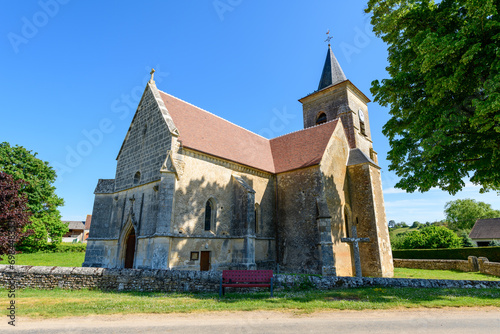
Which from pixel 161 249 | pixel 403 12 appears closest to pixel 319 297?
pixel 161 249

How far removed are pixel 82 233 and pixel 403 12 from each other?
7547 centimetres

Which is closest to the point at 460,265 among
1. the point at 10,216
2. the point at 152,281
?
the point at 152,281

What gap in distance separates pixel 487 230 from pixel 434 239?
69.8 ft

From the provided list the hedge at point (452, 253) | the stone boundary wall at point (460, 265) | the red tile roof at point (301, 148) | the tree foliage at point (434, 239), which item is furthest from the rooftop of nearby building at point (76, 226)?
the tree foliage at point (434, 239)

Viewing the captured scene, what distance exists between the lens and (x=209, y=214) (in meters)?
15.8

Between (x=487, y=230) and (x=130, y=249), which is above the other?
(x=487, y=230)

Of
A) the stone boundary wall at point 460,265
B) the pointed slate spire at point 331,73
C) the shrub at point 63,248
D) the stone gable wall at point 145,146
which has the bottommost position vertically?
the stone boundary wall at point 460,265

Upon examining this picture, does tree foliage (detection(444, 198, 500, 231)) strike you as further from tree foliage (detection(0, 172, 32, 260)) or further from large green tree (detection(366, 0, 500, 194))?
tree foliage (detection(0, 172, 32, 260))

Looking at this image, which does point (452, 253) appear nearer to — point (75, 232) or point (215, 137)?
point (215, 137)

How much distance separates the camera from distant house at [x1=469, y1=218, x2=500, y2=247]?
41203 millimetres

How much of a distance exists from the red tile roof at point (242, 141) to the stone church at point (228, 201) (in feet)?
0.36

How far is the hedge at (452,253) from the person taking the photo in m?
24.5

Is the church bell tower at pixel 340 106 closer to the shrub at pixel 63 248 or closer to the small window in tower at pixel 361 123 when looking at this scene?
the small window in tower at pixel 361 123

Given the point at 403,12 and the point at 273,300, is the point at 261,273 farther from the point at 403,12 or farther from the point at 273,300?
the point at 403,12
